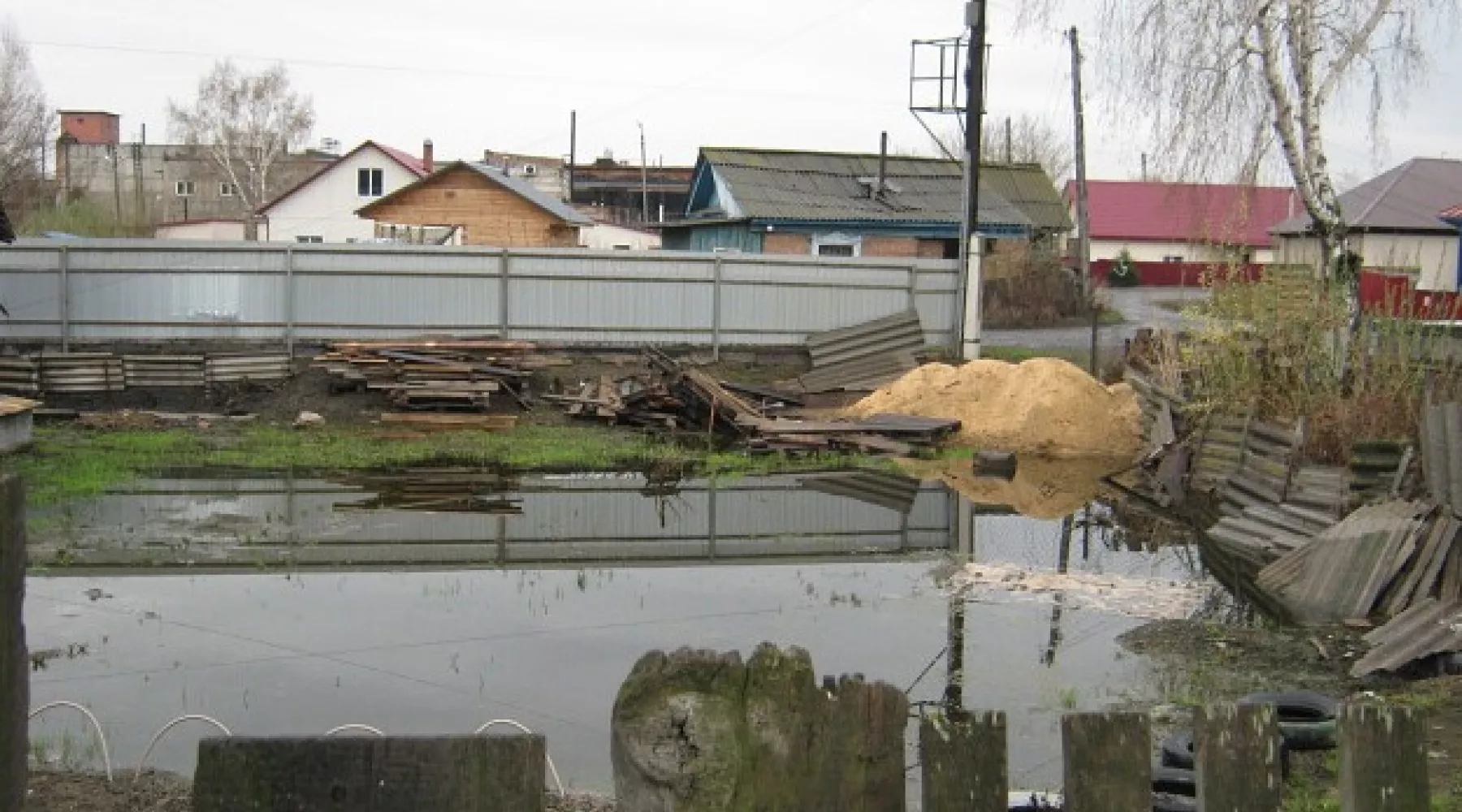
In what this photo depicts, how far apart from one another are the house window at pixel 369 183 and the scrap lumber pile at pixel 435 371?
3490 centimetres

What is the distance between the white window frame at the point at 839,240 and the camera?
138 feet

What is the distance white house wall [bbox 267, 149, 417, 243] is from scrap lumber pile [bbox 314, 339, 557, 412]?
34086 millimetres

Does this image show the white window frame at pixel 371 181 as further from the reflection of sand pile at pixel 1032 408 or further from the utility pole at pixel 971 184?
the reflection of sand pile at pixel 1032 408

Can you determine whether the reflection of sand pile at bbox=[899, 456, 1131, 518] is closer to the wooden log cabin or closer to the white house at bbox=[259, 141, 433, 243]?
the wooden log cabin

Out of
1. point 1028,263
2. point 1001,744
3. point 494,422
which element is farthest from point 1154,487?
point 1028,263

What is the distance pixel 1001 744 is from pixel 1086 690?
6.17 metres

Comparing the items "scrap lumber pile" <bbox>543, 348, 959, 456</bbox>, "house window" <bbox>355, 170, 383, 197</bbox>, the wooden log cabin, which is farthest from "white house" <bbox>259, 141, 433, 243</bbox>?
"scrap lumber pile" <bbox>543, 348, 959, 456</bbox>

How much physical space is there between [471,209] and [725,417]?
2659 centimetres

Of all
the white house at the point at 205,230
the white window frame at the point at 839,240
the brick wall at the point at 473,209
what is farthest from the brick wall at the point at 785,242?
the white house at the point at 205,230

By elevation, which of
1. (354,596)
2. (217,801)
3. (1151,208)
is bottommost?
(354,596)

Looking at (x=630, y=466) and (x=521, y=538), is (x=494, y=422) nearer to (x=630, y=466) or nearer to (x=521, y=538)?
(x=630, y=466)

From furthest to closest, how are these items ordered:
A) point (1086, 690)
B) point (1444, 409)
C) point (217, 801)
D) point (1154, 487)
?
point (1154, 487)
point (1444, 409)
point (1086, 690)
point (217, 801)

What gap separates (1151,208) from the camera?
72.1 metres

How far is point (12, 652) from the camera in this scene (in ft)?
10.8
